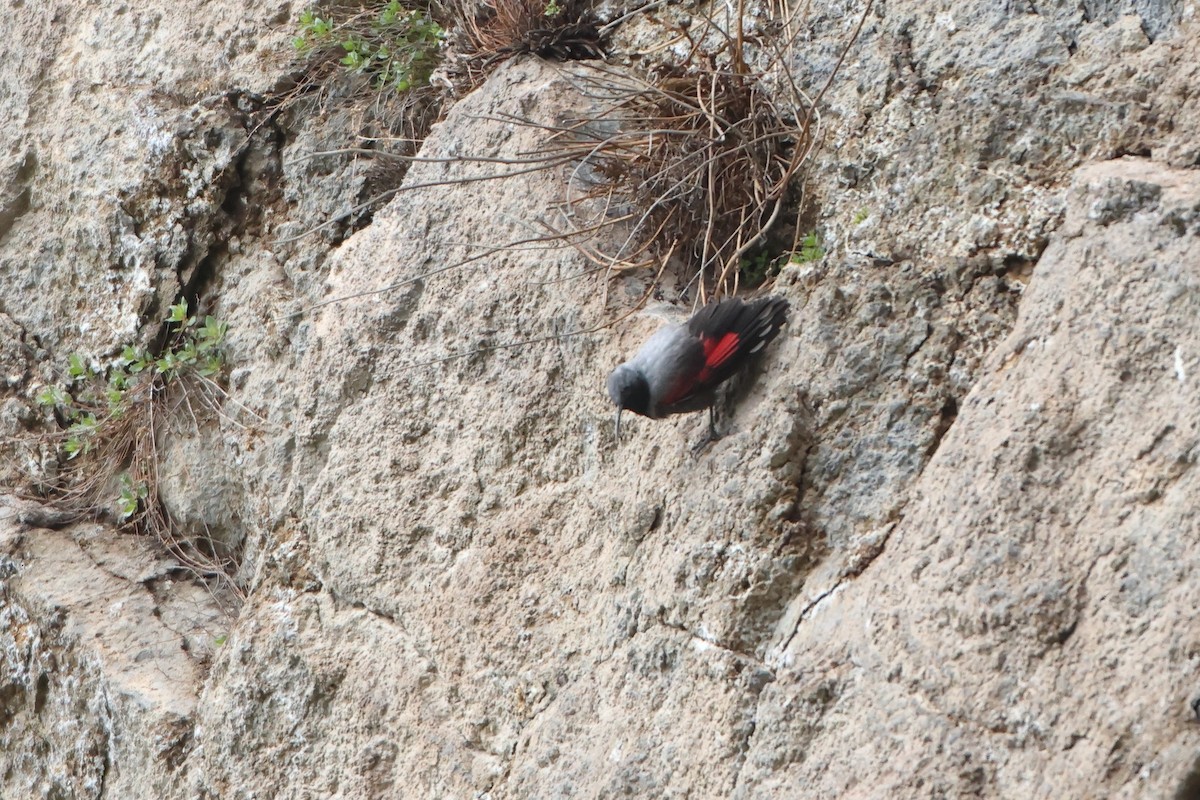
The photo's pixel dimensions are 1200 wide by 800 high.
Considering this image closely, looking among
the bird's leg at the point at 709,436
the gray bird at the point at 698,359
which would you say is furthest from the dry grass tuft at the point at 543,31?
the bird's leg at the point at 709,436

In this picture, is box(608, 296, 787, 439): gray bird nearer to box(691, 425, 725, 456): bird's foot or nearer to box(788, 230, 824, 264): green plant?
box(691, 425, 725, 456): bird's foot

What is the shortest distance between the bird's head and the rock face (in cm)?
15

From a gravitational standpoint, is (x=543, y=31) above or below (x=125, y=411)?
above

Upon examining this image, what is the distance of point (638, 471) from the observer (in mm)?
2961

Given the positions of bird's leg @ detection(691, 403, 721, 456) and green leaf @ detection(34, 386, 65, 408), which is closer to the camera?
bird's leg @ detection(691, 403, 721, 456)

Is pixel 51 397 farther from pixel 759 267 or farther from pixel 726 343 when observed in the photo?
pixel 726 343

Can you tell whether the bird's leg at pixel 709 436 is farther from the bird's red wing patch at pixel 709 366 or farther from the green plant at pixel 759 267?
the green plant at pixel 759 267

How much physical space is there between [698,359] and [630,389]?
0.59 feet

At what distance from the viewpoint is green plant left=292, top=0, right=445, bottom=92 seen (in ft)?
14.0

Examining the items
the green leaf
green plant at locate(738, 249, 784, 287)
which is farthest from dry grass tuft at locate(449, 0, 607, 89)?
the green leaf

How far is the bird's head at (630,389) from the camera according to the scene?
9.11ft

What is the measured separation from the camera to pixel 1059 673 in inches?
78.5

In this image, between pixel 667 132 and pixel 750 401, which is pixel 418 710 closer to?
pixel 750 401

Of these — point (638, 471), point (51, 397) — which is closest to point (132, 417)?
point (51, 397)
